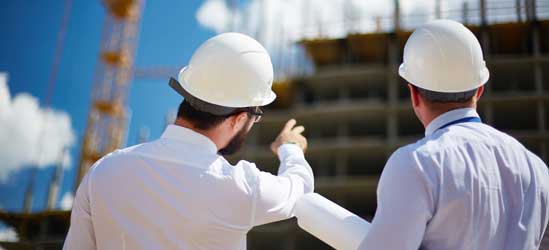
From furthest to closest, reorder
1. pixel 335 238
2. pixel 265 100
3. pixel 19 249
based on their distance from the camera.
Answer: pixel 19 249, pixel 265 100, pixel 335 238

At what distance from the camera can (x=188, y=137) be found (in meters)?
1.68

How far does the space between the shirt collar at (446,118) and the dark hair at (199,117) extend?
0.64m

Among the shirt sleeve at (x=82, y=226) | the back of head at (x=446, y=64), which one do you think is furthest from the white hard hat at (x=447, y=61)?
the shirt sleeve at (x=82, y=226)

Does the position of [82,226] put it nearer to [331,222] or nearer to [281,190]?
[281,190]

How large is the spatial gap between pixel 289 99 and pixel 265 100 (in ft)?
84.0

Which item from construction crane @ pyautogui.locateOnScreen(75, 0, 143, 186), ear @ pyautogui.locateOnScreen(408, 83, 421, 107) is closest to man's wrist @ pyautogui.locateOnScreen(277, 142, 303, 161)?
ear @ pyautogui.locateOnScreen(408, 83, 421, 107)

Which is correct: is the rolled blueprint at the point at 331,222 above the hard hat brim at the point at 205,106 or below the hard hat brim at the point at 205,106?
below

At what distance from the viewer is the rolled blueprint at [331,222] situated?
1589mm

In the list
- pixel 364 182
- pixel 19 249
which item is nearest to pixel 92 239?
pixel 19 249

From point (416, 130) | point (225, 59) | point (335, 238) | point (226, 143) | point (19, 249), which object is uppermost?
point (225, 59)

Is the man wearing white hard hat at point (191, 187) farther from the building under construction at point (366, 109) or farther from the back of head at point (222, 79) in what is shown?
the building under construction at point (366, 109)

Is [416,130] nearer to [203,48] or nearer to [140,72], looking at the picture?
[203,48]

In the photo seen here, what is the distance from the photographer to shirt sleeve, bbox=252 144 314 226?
5.34 feet

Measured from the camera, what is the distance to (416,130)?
81.9 ft
